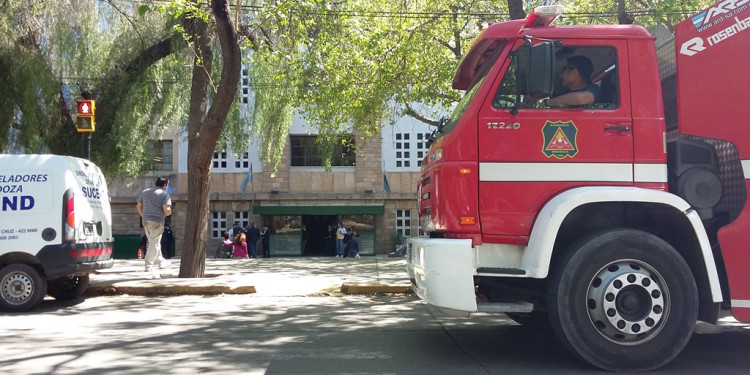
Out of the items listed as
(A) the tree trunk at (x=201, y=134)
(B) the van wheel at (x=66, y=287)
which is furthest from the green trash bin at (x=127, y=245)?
(B) the van wheel at (x=66, y=287)

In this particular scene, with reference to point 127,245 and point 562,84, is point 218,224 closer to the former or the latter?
point 127,245

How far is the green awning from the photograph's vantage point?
82.6ft

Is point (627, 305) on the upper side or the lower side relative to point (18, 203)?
lower

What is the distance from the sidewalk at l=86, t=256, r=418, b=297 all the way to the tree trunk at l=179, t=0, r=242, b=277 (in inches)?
21.8

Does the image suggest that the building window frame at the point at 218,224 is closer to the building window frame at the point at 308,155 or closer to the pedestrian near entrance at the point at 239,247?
the building window frame at the point at 308,155

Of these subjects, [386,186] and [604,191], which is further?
[386,186]

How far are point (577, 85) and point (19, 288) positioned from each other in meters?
7.59

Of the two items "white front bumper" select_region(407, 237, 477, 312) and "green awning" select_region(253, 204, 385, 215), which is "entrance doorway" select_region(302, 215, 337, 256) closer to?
"green awning" select_region(253, 204, 385, 215)

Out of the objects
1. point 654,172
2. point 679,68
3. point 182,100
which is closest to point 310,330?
point 654,172

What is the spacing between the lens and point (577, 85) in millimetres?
5195

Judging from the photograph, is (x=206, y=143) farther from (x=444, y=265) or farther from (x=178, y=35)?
(x=444, y=265)

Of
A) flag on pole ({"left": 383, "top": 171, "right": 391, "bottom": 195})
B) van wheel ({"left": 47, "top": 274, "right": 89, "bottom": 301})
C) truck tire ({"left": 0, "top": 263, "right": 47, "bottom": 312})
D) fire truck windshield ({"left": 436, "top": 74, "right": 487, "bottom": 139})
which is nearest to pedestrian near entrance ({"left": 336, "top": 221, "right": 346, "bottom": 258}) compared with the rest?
flag on pole ({"left": 383, "top": 171, "right": 391, "bottom": 195})

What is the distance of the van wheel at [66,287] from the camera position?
29.7 feet

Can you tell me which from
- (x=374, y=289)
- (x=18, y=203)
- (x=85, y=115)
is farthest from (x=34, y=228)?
(x=374, y=289)
